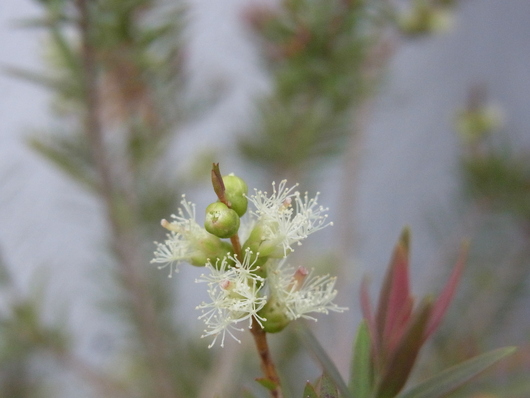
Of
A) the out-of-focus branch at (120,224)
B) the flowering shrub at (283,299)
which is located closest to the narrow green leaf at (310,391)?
the flowering shrub at (283,299)

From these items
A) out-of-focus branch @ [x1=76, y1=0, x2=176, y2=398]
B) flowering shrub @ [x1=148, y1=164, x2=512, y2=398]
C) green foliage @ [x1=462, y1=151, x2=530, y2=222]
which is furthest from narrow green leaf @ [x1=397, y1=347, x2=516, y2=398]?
green foliage @ [x1=462, y1=151, x2=530, y2=222]

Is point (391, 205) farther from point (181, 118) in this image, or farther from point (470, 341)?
point (181, 118)

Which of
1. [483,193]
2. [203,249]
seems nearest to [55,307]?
[203,249]

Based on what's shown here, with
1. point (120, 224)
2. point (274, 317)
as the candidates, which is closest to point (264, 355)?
point (274, 317)

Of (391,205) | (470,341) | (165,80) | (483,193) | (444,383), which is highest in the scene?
(391,205)

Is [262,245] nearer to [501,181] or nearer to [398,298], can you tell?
[398,298]

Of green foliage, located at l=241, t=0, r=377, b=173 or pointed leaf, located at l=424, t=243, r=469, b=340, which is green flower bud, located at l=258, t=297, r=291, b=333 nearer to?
pointed leaf, located at l=424, t=243, r=469, b=340

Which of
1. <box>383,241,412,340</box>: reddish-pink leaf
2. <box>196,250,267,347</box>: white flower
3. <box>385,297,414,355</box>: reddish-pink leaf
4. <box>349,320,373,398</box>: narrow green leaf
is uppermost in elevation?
<box>196,250,267,347</box>: white flower
